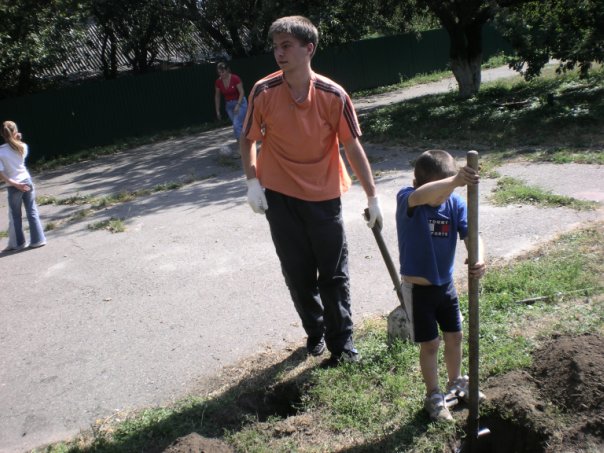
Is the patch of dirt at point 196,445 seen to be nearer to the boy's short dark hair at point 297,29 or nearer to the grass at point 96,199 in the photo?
the boy's short dark hair at point 297,29

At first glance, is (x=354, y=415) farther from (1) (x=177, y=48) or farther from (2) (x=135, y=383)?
(1) (x=177, y=48)

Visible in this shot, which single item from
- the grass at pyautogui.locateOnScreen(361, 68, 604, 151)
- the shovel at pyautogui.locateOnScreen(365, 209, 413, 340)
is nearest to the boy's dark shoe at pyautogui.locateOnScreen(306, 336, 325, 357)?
the shovel at pyautogui.locateOnScreen(365, 209, 413, 340)

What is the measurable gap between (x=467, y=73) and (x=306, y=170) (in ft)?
37.9

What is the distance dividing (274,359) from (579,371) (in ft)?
6.16

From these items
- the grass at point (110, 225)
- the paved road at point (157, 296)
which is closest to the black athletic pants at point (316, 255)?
the paved road at point (157, 296)

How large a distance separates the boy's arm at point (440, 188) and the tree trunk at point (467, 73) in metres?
11.8

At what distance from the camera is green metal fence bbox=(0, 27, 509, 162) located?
16156 mm

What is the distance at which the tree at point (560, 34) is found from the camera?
36.2 ft

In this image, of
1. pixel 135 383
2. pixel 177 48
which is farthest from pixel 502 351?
pixel 177 48

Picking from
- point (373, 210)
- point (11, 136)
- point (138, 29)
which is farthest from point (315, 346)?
Result: point (138, 29)

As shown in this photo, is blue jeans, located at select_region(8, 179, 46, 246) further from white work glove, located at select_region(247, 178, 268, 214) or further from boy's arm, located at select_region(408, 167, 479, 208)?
boy's arm, located at select_region(408, 167, 479, 208)

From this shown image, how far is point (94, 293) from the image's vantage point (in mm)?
5938

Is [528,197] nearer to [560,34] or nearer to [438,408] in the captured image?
[438,408]

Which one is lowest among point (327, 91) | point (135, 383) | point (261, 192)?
point (135, 383)
